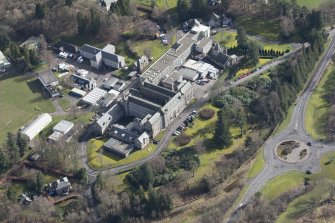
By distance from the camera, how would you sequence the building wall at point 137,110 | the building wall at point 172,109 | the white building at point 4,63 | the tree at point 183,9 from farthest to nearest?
the tree at point 183,9 → the white building at point 4,63 → the building wall at point 137,110 → the building wall at point 172,109

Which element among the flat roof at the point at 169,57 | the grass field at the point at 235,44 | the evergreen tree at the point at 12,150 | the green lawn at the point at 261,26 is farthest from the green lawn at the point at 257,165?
the evergreen tree at the point at 12,150

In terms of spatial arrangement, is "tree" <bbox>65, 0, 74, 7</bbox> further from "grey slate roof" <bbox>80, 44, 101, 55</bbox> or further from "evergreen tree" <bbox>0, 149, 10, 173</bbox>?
"evergreen tree" <bbox>0, 149, 10, 173</bbox>

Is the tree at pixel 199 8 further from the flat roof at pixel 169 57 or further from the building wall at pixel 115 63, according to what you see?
the building wall at pixel 115 63

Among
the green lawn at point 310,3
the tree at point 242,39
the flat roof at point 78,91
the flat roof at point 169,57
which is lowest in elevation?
the flat roof at point 78,91

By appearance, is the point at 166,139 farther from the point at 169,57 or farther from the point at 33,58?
the point at 33,58

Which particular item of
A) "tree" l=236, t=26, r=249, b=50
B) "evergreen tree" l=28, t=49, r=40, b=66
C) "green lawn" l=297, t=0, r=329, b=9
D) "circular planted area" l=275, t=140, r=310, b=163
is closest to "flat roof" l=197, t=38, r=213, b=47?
"tree" l=236, t=26, r=249, b=50
